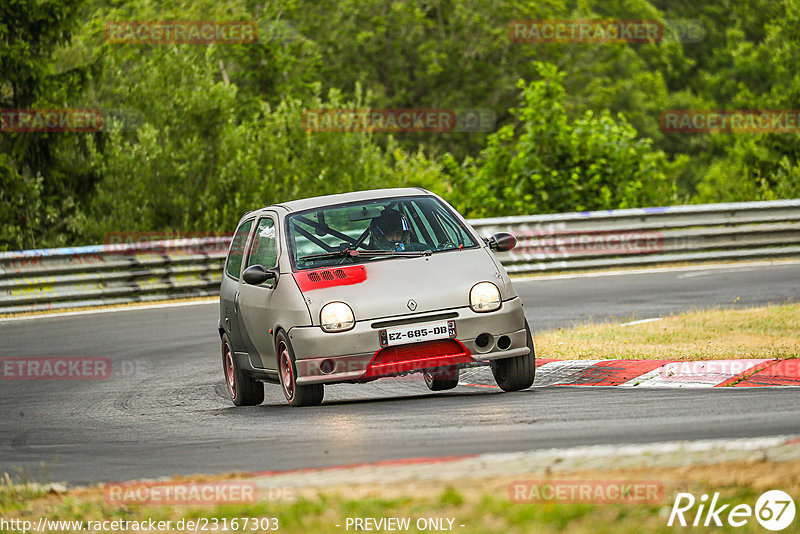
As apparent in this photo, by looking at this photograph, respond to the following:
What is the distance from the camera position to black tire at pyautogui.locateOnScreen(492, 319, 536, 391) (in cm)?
952

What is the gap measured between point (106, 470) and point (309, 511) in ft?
7.61

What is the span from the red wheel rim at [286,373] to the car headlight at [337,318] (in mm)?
405

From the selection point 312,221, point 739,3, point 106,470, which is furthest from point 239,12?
point 106,470

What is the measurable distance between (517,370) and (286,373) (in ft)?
5.54

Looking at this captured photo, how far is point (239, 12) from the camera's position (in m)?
49.2

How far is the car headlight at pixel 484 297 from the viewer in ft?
30.1

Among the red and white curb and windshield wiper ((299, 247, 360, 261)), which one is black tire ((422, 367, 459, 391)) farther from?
windshield wiper ((299, 247, 360, 261))

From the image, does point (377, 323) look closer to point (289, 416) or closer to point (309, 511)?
point (289, 416)

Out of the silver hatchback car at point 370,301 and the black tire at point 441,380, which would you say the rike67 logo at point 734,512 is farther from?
the black tire at point 441,380
